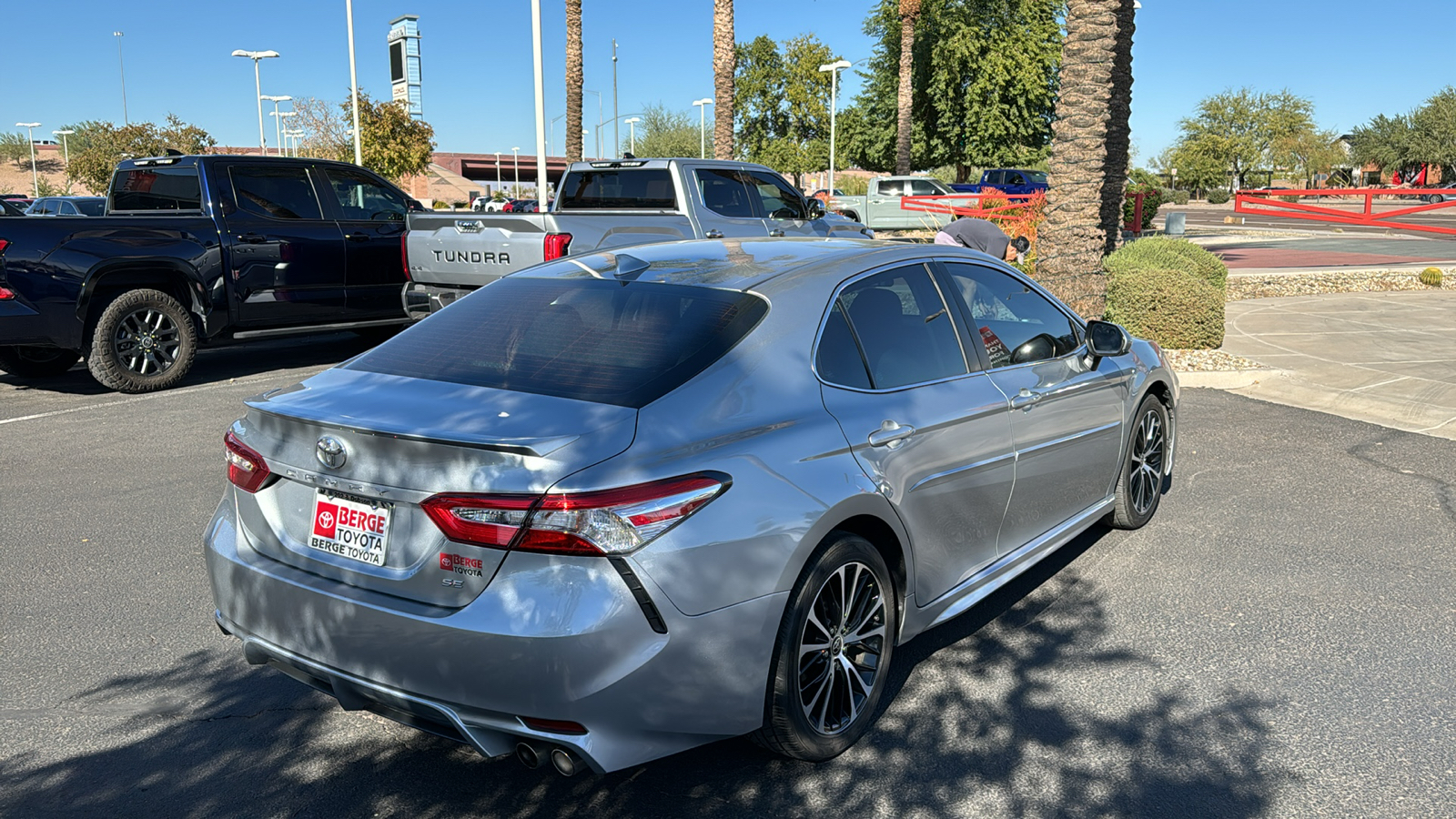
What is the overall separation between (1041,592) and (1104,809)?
193 centimetres

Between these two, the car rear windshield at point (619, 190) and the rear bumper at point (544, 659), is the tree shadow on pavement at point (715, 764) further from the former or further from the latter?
the car rear windshield at point (619, 190)

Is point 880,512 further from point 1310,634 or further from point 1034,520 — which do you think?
point 1310,634

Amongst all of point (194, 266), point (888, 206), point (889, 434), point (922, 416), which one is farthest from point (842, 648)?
point (888, 206)

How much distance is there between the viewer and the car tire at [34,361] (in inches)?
426

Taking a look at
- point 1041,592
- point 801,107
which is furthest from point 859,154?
point 1041,592

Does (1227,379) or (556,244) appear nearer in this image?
(556,244)

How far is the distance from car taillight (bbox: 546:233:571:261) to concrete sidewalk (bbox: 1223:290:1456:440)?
249 inches

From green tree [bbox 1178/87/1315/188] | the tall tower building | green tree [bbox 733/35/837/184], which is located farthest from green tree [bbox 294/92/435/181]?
green tree [bbox 1178/87/1315/188]

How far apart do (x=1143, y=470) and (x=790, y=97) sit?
60537 mm

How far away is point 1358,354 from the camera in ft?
39.8

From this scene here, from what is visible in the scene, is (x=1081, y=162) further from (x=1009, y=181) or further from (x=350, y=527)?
(x=1009, y=181)

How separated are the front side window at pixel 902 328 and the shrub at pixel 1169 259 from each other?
9.39 m

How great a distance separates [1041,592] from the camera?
207 inches

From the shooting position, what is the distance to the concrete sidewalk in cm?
955
